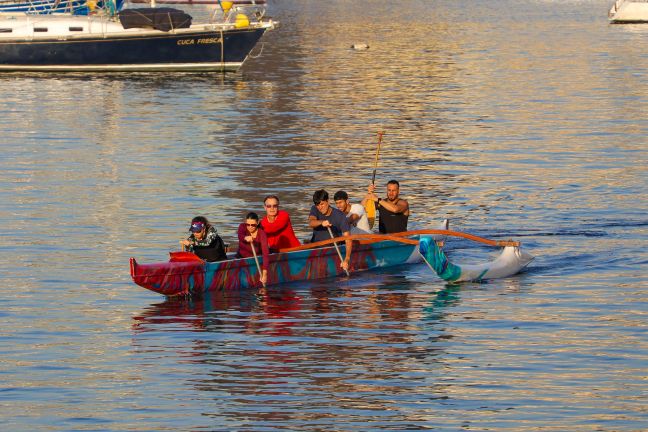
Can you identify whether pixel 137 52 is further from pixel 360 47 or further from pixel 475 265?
pixel 475 265

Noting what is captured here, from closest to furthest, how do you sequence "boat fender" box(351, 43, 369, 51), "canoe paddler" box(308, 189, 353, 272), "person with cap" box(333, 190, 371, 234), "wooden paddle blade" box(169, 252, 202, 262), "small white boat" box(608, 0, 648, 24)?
"wooden paddle blade" box(169, 252, 202, 262)
"canoe paddler" box(308, 189, 353, 272)
"person with cap" box(333, 190, 371, 234)
"boat fender" box(351, 43, 369, 51)
"small white boat" box(608, 0, 648, 24)

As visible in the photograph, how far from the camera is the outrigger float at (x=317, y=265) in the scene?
84.0 feet

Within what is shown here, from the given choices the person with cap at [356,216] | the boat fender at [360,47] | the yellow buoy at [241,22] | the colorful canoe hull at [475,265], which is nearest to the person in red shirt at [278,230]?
the person with cap at [356,216]

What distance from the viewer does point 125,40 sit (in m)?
69.3

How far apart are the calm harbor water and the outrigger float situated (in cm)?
32

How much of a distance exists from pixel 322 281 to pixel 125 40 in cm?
4390

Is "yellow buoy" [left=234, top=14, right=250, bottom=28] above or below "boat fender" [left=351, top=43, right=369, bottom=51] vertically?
below

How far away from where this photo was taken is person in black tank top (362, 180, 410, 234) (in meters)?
29.5

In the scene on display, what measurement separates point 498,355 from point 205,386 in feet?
15.9

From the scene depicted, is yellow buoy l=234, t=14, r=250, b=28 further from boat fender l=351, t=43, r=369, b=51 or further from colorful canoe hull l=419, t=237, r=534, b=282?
colorful canoe hull l=419, t=237, r=534, b=282

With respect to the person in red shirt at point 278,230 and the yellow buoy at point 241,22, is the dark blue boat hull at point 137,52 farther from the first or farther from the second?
the person in red shirt at point 278,230

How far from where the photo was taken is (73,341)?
23109 millimetres

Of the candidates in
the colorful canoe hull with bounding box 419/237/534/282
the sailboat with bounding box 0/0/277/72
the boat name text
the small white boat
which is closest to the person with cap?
the colorful canoe hull with bounding box 419/237/534/282

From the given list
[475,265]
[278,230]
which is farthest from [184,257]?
[475,265]
